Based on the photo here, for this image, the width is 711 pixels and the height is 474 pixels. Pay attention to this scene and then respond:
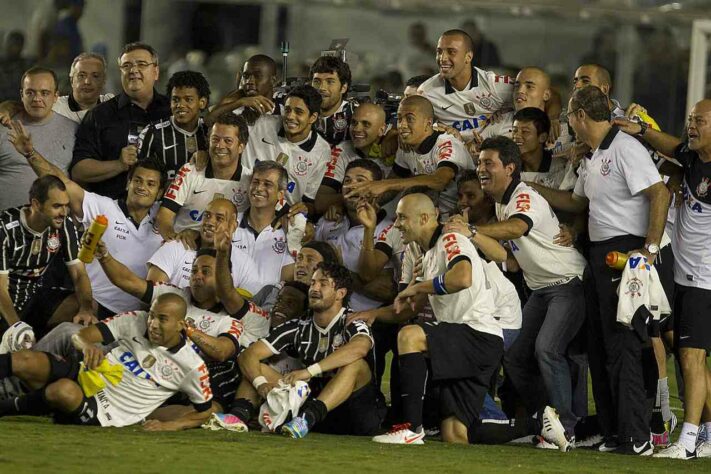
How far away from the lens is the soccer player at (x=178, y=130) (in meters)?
8.98

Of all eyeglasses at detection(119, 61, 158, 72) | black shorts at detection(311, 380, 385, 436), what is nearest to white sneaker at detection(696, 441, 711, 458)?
black shorts at detection(311, 380, 385, 436)

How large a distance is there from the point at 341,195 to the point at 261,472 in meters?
2.99

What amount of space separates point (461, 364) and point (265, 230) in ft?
5.37

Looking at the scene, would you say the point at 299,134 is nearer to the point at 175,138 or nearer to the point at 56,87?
the point at 175,138

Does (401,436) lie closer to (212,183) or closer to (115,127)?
(212,183)

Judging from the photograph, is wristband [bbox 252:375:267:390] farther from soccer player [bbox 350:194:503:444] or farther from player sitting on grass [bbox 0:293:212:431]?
soccer player [bbox 350:194:503:444]

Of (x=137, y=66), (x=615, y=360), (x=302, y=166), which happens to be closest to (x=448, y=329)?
(x=615, y=360)

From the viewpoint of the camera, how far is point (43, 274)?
27.5 ft

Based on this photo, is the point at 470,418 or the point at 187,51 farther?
the point at 187,51

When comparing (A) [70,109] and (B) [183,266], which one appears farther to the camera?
(A) [70,109]

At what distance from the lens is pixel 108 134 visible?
903 centimetres

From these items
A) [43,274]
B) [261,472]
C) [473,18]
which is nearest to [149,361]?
[43,274]

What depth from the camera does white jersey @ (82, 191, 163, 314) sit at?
339 inches

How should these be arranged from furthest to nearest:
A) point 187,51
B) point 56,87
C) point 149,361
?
point 187,51
point 56,87
point 149,361
